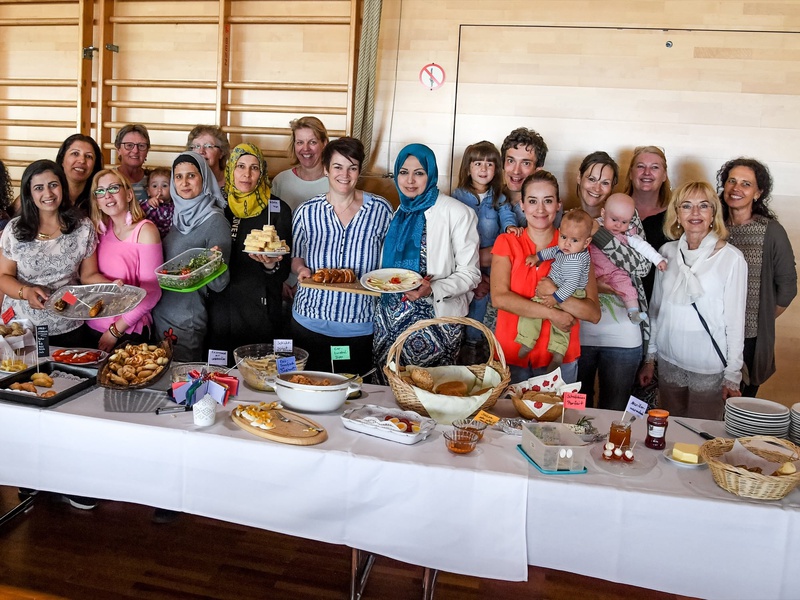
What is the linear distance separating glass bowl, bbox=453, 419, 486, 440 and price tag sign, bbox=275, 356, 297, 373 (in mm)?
602

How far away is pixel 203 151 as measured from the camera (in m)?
3.39

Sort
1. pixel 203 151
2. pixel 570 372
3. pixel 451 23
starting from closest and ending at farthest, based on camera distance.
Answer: pixel 570 372
pixel 203 151
pixel 451 23

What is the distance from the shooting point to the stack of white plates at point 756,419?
6.62 ft

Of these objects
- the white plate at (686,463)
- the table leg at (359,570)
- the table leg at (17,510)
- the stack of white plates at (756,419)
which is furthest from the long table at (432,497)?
the table leg at (17,510)

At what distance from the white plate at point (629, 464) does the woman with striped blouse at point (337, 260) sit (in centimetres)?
122

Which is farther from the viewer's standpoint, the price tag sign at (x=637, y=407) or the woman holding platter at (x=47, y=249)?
the woman holding platter at (x=47, y=249)

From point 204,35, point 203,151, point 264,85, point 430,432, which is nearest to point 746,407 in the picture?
point 430,432

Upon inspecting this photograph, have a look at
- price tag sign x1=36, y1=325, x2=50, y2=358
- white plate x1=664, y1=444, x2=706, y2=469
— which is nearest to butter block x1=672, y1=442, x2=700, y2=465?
white plate x1=664, y1=444, x2=706, y2=469

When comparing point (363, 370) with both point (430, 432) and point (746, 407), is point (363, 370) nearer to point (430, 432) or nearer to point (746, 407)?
Answer: point (430, 432)

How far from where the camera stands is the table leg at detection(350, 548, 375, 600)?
2057mm

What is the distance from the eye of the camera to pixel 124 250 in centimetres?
287

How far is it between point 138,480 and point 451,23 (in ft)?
9.69

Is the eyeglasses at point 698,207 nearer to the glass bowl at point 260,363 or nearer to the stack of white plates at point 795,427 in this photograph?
the stack of white plates at point 795,427

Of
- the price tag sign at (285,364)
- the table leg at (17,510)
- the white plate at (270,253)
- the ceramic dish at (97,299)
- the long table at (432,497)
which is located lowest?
the table leg at (17,510)
